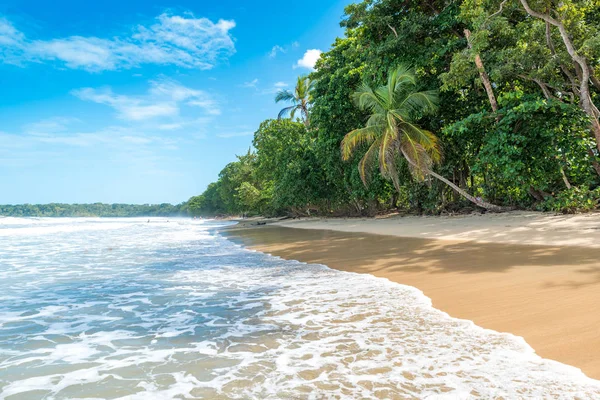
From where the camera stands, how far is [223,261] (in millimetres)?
9250

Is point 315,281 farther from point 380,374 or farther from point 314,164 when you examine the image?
point 314,164

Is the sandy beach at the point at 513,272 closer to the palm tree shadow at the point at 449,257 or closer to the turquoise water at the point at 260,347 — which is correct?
the palm tree shadow at the point at 449,257

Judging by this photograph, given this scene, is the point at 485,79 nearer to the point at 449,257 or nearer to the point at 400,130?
the point at 400,130

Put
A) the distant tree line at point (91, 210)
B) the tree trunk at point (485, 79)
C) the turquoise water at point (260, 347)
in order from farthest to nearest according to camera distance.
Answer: the distant tree line at point (91, 210) < the tree trunk at point (485, 79) < the turquoise water at point (260, 347)

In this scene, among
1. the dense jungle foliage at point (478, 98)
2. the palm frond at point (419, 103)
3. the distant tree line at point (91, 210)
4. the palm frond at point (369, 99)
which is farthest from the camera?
the distant tree line at point (91, 210)

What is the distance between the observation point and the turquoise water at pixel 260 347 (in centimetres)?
244

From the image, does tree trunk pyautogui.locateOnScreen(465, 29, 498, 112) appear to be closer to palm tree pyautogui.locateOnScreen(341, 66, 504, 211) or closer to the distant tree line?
palm tree pyautogui.locateOnScreen(341, 66, 504, 211)

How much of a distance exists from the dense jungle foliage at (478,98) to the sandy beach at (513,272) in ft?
7.48

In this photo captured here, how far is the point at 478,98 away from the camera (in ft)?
50.8

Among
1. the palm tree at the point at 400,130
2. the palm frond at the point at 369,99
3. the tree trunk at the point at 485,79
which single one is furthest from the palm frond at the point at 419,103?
the tree trunk at the point at 485,79

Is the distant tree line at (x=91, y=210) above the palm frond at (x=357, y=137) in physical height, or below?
below

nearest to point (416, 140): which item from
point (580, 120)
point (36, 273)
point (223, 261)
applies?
point (580, 120)

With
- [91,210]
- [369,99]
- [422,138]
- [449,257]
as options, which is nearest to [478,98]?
[422,138]

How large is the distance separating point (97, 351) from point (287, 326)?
1836 mm
